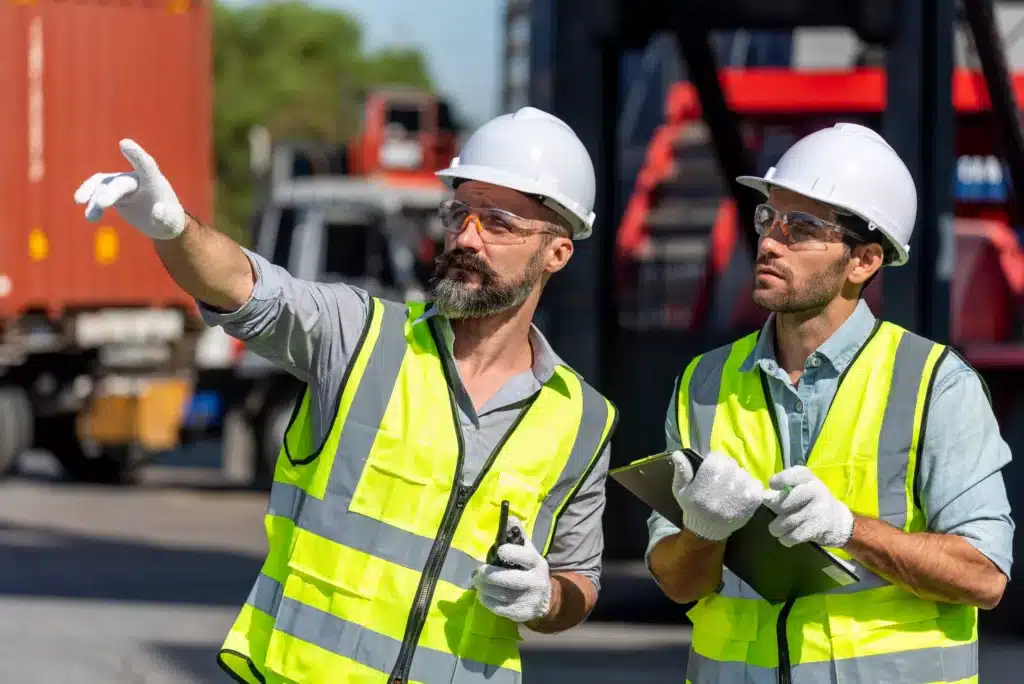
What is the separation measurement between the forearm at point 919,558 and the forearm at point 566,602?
1.76 ft

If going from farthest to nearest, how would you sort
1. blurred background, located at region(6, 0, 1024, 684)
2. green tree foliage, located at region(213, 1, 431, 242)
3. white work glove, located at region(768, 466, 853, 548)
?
green tree foliage, located at region(213, 1, 431, 242), blurred background, located at region(6, 0, 1024, 684), white work glove, located at region(768, 466, 853, 548)

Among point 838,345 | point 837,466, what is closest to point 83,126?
point 838,345

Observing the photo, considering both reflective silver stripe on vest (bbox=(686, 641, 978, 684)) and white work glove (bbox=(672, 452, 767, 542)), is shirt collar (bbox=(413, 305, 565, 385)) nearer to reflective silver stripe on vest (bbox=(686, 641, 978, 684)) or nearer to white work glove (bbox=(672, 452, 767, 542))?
white work glove (bbox=(672, 452, 767, 542))

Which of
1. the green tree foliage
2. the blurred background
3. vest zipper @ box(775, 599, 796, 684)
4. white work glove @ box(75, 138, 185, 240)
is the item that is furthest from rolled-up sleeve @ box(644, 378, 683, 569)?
the green tree foliage

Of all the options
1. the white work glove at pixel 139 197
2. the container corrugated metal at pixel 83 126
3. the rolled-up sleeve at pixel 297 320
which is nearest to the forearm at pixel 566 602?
the rolled-up sleeve at pixel 297 320

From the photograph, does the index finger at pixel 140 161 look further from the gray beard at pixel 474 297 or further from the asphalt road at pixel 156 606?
the asphalt road at pixel 156 606

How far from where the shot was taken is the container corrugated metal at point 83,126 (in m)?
15.0

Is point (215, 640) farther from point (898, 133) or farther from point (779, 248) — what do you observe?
point (779, 248)

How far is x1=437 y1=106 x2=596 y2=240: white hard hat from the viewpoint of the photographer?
11.5 ft

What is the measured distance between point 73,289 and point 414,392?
489 inches

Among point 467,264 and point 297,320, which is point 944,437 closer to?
point 467,264

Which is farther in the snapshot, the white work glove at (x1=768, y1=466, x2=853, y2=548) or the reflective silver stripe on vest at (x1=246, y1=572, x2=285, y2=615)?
the reflective silver stripe on vest at (x1=246, y1=572, x2=285, y2=615)

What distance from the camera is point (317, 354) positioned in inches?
130

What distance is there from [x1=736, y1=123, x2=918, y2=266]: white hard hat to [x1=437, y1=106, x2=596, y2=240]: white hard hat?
0.36 m
